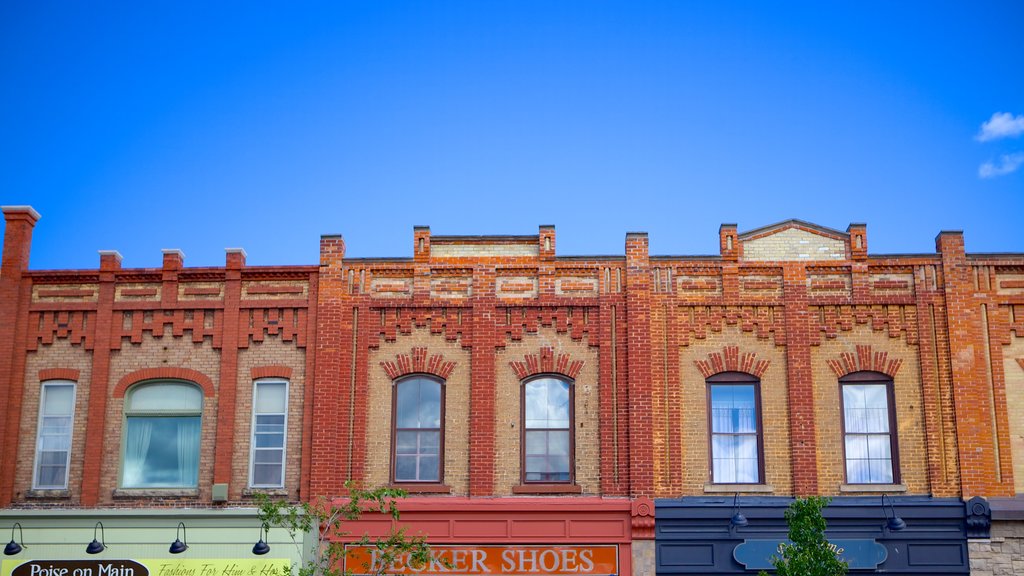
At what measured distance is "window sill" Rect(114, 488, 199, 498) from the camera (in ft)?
66.4

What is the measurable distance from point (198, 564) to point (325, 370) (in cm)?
416

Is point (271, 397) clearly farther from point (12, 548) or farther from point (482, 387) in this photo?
point (12, 548)

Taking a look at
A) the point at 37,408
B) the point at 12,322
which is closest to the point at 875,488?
the point at 37,408

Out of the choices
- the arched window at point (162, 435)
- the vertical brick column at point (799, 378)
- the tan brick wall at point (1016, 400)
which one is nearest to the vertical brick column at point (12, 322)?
the arched window at point (162, 435)

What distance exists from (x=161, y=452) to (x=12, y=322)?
3955mm

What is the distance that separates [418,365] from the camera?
67.3 ft

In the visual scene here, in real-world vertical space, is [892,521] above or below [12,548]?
above

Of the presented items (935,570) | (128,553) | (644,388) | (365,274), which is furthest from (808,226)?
(128,553)

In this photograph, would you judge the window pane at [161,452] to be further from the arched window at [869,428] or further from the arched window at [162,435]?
the arched window at [869,428]

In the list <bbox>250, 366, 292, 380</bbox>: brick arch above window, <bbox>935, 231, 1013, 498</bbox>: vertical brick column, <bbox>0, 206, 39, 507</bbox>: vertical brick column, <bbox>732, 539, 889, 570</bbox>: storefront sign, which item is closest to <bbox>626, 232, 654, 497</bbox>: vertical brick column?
<bbox>732, 539, 889, 570</bbox>: storefront sign

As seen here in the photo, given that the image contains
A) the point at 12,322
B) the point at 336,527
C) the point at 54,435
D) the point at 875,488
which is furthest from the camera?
the point at 12,322

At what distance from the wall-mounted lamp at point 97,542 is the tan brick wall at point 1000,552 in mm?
15535

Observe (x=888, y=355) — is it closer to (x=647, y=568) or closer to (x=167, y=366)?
(x=647, y=568)

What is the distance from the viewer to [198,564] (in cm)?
1964
